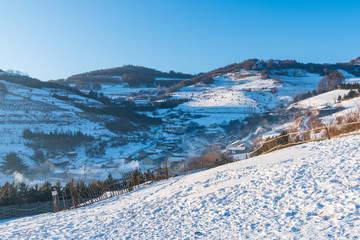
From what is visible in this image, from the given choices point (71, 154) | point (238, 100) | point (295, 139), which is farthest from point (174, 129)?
point (295, 139)

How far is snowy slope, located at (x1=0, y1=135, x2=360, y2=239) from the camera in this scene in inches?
202

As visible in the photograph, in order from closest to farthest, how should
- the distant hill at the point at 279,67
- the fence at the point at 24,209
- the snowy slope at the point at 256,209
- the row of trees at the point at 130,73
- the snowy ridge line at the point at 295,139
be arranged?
the snowy slope at the point at 256,209
the snowy ridge line at the point at 295,139
the fence at the point at 24,209
the distant hill at the point at 279,67
the row of trees at the point at 130,73

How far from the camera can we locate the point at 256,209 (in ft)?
20.9

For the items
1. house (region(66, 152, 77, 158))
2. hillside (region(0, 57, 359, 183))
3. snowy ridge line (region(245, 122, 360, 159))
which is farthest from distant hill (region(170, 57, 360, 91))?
snowy ridge line (region(245, 122, 360, 159))

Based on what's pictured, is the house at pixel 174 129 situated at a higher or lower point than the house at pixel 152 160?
higher

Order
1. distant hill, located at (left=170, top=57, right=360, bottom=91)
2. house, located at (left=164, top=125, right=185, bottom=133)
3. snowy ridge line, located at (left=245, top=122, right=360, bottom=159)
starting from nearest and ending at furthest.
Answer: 1. snowy ridge line, located at (left=245, top=122, right=360, bottom=159)
2. house, located at (left=164, top=125, right=185, bottom=133)
3. distant hill, located at (left=170, top=57, right=360, bottom=91)

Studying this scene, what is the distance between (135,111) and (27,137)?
142 ft

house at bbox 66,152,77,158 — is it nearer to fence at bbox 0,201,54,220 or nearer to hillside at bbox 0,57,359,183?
hillside at bbox 0,57,359,183

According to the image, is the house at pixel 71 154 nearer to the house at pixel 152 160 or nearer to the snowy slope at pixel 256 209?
the house at pixel 152 160

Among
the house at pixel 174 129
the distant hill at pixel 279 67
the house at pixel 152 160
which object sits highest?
the distant hill at pixel 279 67

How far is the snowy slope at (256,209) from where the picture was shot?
5141 mm

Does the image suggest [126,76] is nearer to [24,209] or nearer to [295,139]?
[24,209]

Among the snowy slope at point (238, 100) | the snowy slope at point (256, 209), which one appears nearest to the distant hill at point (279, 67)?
the snowy slope at point (238, 100)

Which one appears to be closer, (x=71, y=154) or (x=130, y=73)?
(x=71, y=154)
